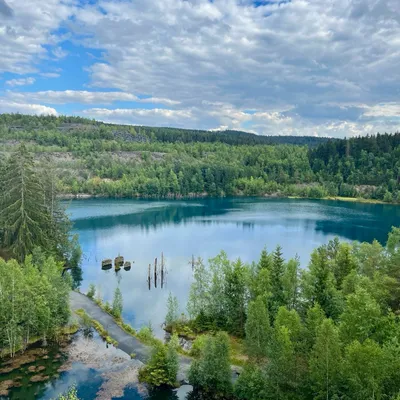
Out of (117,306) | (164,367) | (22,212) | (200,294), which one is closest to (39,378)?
(164,367)

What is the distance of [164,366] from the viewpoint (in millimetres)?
26797

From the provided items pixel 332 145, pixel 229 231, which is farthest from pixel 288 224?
pixel 332 145

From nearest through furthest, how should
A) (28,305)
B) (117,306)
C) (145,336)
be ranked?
(28,305)
(145,336)
(117,306)

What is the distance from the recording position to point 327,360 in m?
19.1

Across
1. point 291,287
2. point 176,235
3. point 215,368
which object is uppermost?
point 291,287

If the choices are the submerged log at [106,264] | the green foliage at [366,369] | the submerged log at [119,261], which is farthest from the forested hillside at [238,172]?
the green foliage at [366,369]

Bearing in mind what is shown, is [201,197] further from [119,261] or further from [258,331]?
[258,331]

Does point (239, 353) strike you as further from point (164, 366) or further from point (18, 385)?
point (18, 385)

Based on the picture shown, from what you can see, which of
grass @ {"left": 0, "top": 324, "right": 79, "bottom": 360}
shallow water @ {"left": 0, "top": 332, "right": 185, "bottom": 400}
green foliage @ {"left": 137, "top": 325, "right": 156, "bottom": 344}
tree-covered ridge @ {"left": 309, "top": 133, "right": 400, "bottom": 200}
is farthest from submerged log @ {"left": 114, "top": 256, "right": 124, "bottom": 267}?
tree-covered ridge @ {"left": 309, "top": 133, "right": 400, "bottom": 200}

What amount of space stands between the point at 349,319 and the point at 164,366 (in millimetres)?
13000

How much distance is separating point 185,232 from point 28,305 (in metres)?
55.7

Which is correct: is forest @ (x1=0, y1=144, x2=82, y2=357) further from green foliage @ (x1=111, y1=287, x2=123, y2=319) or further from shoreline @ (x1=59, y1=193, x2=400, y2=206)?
shoreline @ (x1=59, y1=193, x2=400, y2=206)

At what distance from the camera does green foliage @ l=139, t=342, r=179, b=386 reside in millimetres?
26422

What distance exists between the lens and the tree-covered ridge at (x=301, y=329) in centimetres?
1834
